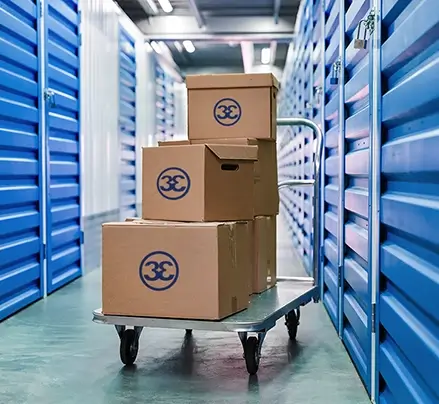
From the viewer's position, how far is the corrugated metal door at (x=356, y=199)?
105 inches

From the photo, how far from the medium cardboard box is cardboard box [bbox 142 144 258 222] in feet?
0.33

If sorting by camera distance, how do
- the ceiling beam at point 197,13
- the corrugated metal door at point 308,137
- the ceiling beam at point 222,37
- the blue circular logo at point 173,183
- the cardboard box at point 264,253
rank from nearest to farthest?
the blue circular logo at point 173,183 → the cardboard box at point 264,253 → the corrugated metal door at point 308,137 → the ceiling beam at point 197,13 → the ceiling beam at point 222,37

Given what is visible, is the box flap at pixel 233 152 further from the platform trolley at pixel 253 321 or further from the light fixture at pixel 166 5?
the light fixture at pixel 166 5

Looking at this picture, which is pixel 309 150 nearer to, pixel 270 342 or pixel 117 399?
pixel 270 342

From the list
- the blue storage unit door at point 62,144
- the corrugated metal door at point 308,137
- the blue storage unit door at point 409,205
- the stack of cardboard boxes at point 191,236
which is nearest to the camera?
the blue storage unit door at point 409,205

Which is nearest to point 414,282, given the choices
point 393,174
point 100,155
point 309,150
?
point 393,174

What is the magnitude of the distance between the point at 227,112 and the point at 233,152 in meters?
0.42

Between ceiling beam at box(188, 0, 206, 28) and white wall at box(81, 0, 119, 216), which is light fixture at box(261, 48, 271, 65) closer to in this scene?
ceiling beam at box(188, 0, 206, 28)

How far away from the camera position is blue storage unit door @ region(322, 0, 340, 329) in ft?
12.1

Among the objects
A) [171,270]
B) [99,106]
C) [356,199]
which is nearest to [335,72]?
[356,199]

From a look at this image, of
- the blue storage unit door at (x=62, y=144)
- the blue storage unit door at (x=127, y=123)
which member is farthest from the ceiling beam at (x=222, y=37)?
the blue storage unit door at (x=62, y=144)

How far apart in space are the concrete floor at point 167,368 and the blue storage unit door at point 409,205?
0.51 metres

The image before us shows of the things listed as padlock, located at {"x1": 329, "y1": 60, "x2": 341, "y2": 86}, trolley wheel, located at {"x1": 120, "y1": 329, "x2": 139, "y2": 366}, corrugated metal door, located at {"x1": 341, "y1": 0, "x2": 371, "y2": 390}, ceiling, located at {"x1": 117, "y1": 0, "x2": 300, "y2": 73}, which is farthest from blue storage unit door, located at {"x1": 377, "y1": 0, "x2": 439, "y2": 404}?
ceiling, located at {"x1": 117, "y1": 0, "x2": 300, "y2": 73}

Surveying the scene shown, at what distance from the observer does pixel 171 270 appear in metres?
2.70
